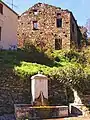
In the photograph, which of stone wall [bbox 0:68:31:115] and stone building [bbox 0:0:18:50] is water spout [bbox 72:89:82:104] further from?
stone building [bbox 0:0:18:50]

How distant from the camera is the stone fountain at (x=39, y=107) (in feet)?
51.3

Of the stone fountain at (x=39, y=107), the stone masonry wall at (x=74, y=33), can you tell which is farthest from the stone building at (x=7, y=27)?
the stone fountain at (x=39, y=107)

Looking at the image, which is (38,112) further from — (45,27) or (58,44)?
(45,27)

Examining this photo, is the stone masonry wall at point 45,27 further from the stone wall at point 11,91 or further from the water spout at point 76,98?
the stone wall at point 11,91

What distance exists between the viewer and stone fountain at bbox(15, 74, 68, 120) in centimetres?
1563

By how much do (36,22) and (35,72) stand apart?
813 inches

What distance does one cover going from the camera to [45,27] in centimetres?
3869

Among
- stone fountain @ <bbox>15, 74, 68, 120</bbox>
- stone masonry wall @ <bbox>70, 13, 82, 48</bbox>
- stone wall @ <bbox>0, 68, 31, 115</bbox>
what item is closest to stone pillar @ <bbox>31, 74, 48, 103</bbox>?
stone fountain @ <bbox>15, 74, 68, 120</bbox>

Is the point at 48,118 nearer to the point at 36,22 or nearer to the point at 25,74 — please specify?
the point at 25,74

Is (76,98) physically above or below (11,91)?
below

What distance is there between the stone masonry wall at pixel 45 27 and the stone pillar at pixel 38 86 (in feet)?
66.9

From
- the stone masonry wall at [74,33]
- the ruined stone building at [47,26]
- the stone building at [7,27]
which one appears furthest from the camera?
the stone masonry wall at [74,33]

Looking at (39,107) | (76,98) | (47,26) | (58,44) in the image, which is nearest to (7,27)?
(47,26)

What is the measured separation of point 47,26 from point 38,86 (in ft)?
72.3
